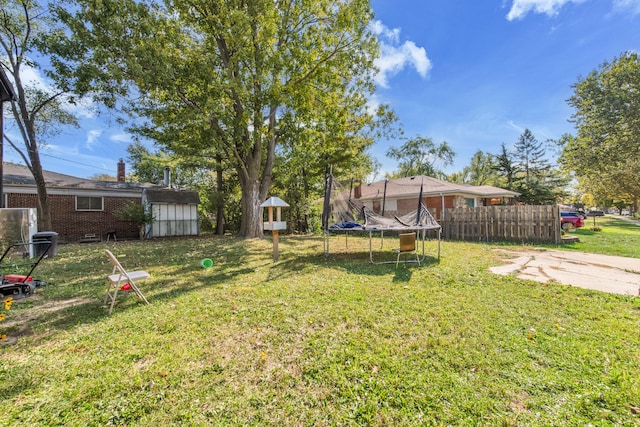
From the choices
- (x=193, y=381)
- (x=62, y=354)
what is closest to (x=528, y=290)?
(x=193, y=381)

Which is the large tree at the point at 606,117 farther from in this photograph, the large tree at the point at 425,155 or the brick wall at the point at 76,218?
the brick wall at the point at 76,218

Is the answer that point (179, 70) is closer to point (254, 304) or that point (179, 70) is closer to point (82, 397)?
point (254, 304)

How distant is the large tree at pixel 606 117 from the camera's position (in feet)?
55.6

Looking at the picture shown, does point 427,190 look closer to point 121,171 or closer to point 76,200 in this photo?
point 76,200

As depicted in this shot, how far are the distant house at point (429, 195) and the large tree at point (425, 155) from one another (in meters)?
14.1

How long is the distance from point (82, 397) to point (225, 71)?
11051 millimetres

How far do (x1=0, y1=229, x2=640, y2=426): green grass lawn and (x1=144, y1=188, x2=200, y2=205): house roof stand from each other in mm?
12699

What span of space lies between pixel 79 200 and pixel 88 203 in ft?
1.37

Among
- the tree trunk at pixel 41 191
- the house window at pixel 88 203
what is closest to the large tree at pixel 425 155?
the house window at pixel 88 203

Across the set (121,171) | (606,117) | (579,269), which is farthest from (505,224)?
(121,171)

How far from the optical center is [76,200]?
1489cm

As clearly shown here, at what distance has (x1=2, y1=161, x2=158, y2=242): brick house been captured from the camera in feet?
44.4

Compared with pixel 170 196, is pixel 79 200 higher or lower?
lower

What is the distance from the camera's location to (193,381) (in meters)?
2.35
